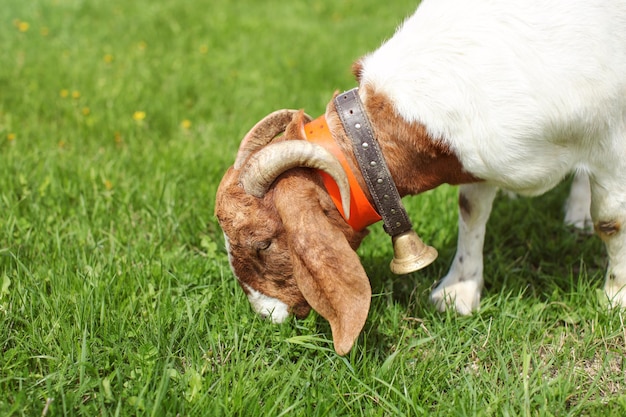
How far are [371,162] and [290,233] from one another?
456mm

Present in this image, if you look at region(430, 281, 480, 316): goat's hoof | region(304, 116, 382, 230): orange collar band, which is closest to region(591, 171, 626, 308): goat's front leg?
region(430, 281, 480, 316): goat's hoof

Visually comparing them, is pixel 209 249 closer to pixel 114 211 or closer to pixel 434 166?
pixel 114 211

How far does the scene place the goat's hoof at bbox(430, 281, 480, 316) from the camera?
357 cm

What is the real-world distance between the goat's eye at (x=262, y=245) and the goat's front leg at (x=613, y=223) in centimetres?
152

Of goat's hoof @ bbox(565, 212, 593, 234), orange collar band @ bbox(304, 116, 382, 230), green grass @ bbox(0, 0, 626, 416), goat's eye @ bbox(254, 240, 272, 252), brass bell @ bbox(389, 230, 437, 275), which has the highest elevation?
orange collar band @ bbox(304, 116, 382, 230)

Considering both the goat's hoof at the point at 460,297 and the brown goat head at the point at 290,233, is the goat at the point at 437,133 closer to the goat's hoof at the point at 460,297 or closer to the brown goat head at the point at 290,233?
the brown goat head at the point at 290,233

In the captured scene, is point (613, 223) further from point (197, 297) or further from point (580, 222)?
point (197, 297)

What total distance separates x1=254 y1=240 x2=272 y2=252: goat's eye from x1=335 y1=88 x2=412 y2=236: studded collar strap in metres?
0.47

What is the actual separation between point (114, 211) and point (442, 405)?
231 centimetres

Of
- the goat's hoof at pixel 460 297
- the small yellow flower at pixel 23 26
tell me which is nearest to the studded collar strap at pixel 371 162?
the goat's hoof at pixel 460 297

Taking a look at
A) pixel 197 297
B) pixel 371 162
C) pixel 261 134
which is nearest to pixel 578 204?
pixel 371 162

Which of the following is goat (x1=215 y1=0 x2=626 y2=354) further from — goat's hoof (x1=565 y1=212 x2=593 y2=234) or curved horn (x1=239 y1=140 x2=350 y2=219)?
goat's hoof (x1=565 y1=212 x2=593 y2=234)

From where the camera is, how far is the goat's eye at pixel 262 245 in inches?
116

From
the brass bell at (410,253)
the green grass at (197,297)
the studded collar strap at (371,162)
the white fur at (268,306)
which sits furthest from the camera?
the white fur at (268,306)
